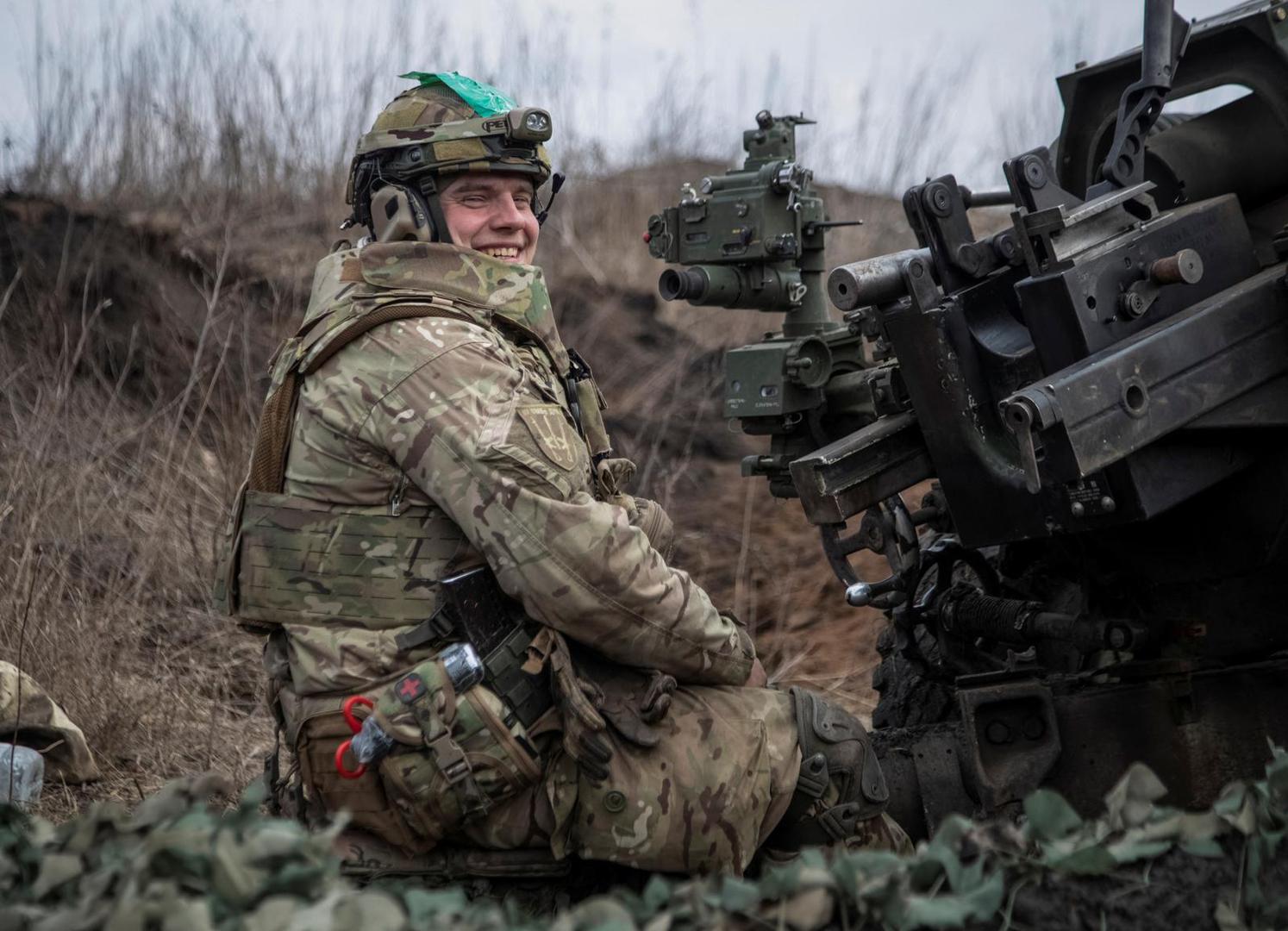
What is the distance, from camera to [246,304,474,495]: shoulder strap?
3.48 meters

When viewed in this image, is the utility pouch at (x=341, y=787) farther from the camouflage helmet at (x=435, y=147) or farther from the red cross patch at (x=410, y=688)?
the camouflage helmet at (x=435, y=147)

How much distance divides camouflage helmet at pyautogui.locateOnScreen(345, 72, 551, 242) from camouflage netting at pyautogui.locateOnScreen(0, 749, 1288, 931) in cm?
161

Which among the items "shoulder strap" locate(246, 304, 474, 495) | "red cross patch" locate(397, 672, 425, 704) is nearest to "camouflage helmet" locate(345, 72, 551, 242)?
"shoulder strap" locate(246, 304, 474, 495)

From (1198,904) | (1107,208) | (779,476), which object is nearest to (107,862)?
(1198,904)

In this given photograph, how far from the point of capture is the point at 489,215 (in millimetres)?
3809

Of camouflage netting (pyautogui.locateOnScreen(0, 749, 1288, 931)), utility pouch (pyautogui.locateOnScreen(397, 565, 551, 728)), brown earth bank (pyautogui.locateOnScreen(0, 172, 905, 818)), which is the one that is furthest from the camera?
brown earth bank (pyautogui.locateOnScreen(0, 172, 905, 818))

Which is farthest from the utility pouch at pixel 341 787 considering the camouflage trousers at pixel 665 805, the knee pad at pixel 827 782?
the knee pad at pixel 827 782

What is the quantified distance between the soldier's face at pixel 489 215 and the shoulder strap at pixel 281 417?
33cm

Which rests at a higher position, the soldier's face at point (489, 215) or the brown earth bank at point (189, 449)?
the soldier's face at point (489, 215)

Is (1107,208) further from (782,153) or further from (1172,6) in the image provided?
(782,153)

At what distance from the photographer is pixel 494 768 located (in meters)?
3.36

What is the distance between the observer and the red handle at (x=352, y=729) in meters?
3.35

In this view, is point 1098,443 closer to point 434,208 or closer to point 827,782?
point 827,782

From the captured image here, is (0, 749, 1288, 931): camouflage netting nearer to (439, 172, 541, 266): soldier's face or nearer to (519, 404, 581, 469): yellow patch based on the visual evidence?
(519, 404, 581, 469): yellow patch
